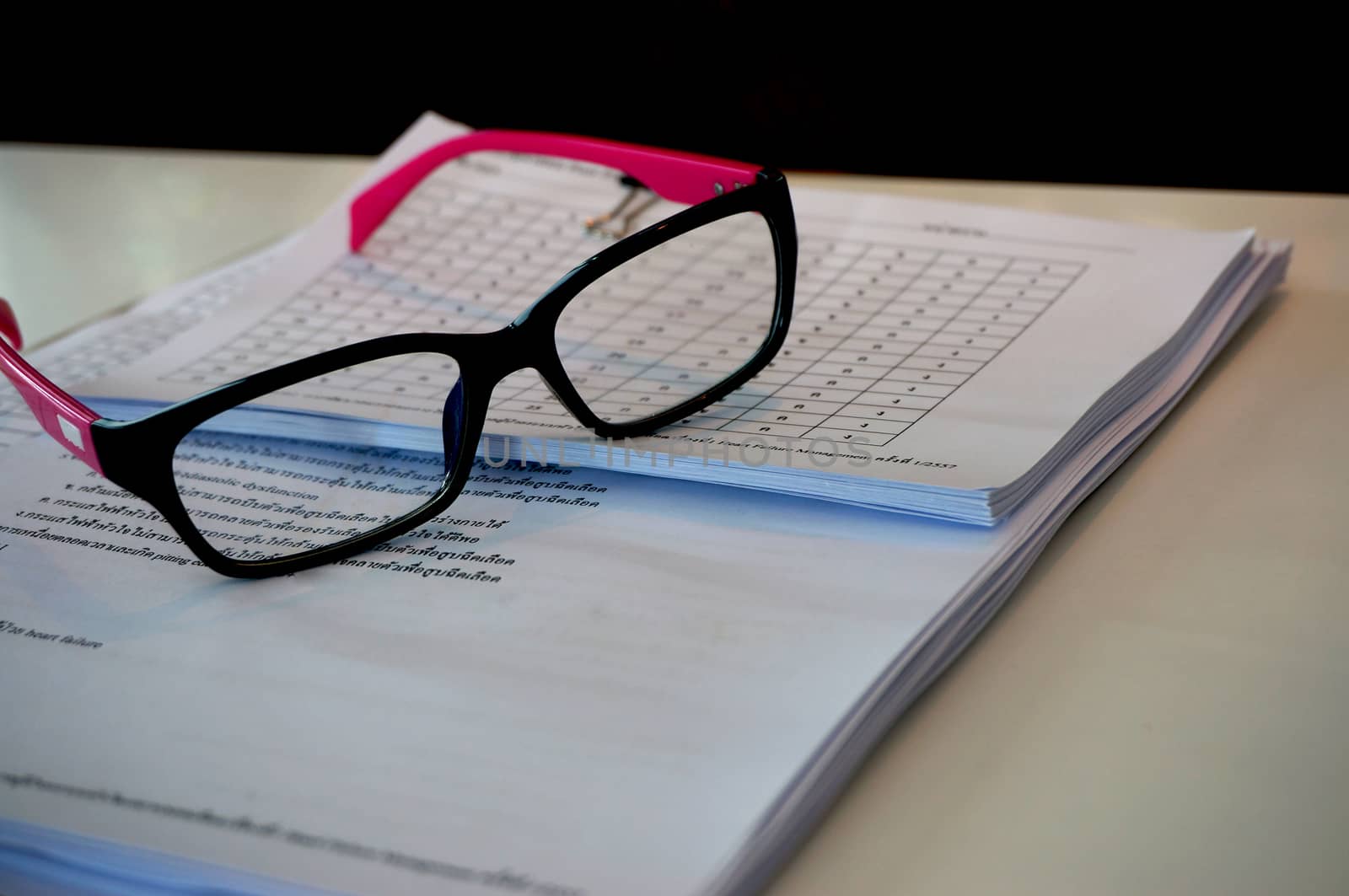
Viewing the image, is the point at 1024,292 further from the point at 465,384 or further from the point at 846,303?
the point at 465,384

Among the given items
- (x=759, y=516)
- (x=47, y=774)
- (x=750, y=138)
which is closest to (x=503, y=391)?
(x=759, y=516)

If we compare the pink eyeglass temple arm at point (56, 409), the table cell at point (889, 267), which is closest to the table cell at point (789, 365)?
the table cell at point (889, 267)

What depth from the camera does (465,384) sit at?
0.52m

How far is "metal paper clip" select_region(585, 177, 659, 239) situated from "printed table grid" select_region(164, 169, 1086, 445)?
0.04ft

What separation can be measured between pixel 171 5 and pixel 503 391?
8.17 ft

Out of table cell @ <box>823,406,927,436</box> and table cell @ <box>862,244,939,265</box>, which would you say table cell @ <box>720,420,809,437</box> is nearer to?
→ table cell @ <box>823,406,927,436</box>

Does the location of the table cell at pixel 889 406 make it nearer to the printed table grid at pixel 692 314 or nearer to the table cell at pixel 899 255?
the printed table grid at pixel 692 314

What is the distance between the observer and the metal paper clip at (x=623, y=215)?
79 centimetres

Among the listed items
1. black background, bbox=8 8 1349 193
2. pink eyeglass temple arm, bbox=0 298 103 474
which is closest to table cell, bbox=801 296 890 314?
pink eyeglass temple arm, bbox=0 298 103 474

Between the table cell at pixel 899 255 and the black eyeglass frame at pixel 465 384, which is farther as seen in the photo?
the table cell at pixel 899 255

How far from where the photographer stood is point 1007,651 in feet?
1.40

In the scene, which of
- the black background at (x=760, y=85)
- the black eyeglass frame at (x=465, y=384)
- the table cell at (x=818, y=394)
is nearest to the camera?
the black eyeglass frame at (x=465, y=384)

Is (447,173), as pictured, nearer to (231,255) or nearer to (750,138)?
(231,255)

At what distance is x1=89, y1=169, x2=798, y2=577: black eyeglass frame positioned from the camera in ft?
1.51
